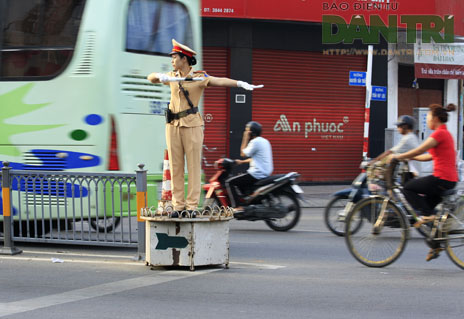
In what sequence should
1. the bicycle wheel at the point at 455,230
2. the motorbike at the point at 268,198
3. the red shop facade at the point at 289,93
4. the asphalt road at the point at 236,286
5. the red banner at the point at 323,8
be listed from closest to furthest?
1. the asphalt road at the point at 236,286
2. the bicycle wheel at the point at 455,230
3. the motorbike at the point at 268,198
4. the red banner at the point at 323,8
5. the red shop facade at the point at 289,93

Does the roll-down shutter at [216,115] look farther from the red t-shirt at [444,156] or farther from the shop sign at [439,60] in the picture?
the red t-shirt at [444,156]

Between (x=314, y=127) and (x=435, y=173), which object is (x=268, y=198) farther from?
(x=314, y=127)

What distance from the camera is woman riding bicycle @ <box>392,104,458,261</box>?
24.5 feet

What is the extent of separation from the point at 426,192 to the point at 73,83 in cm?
456

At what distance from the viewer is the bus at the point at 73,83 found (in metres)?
8.98

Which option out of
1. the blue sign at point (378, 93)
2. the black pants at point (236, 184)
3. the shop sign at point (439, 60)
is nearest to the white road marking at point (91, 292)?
the black pants at point (236, 184)

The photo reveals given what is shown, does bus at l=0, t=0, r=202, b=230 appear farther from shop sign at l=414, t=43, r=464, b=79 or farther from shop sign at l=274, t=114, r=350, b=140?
shop sign at l=414, t=43, r=464, b=79

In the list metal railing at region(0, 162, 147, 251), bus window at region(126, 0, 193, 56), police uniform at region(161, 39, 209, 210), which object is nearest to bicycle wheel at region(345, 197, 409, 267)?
police uniform at region(161, 39, 209, 210)

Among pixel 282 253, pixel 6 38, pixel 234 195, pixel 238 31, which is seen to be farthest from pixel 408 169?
pixel 238 31

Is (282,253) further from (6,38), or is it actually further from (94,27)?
(6,38)

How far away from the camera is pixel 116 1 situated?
9.02 metres

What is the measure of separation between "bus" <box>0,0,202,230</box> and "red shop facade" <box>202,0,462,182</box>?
10589mm

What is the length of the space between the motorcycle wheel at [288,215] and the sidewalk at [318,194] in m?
5.10

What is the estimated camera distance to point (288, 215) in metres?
11.5
